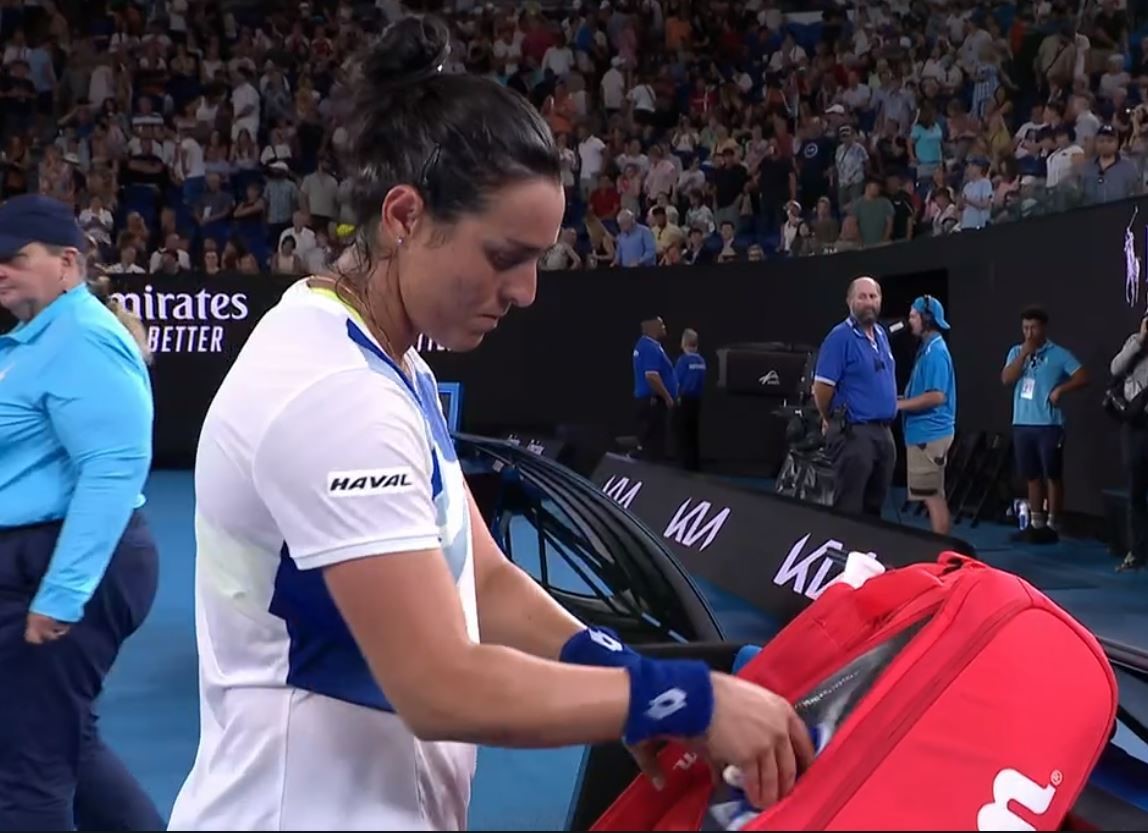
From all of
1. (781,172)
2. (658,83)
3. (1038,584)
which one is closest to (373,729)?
(1038,584)

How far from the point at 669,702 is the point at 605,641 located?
0.33 meters

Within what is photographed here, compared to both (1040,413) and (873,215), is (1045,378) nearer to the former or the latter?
(1040,413)

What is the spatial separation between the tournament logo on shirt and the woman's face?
13.2 meters

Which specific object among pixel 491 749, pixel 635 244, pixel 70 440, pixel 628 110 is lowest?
pixel 491 749

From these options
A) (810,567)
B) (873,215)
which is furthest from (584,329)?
(810,567)

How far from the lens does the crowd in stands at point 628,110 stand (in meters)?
12.5

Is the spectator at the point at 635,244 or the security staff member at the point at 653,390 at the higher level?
the spectator at the point at 635,244

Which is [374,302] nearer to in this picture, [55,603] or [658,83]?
[55,603]

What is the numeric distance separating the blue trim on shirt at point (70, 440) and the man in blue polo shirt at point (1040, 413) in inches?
288

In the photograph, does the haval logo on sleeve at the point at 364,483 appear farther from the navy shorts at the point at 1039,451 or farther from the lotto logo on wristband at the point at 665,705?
the navy shorts at the point at 1039,451

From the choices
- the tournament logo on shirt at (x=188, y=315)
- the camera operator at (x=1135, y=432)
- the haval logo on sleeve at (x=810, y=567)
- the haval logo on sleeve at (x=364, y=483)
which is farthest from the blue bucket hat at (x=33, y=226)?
the tournament logo on shirt at (x=188, y=315)

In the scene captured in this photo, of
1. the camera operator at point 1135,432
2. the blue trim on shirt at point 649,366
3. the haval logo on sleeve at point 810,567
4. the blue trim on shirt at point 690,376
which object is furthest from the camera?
the blue trim on shirt at point 690,376

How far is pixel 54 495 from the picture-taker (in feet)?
8.15

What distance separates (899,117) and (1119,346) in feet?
19.8
